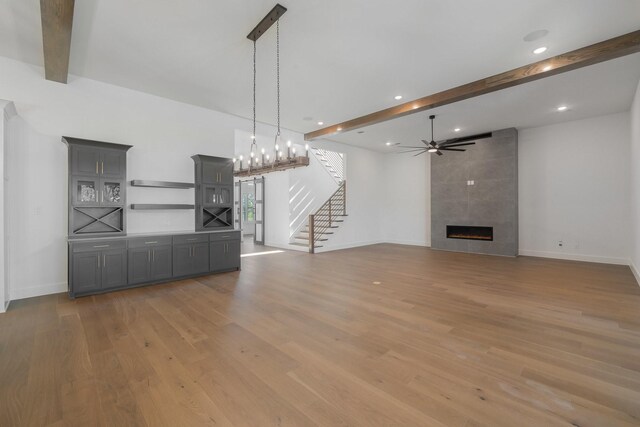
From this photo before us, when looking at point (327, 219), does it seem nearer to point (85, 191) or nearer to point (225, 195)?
point (225, 195)

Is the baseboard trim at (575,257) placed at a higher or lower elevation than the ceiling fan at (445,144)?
lower

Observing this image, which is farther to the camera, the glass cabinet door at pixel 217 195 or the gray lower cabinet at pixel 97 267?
the glass cabinet door at pixel 217 195

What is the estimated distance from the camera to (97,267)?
14.3ft

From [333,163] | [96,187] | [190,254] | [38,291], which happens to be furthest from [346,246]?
[38,291]

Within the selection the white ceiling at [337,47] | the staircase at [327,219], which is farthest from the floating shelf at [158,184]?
the staircase at [327,219]

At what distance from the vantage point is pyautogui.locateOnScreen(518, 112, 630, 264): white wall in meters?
6.49

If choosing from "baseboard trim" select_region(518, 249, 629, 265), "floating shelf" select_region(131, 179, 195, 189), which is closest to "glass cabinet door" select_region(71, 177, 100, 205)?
"floating shelf" select_region(131, 179, 195, 189)

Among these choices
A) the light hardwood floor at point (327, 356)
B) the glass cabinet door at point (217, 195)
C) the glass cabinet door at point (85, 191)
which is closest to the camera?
the light hardwood floor at point (327, 356)

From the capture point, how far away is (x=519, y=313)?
3557 millimetres

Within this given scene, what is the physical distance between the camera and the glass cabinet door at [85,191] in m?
4.45

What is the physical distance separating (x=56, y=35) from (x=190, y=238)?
3.41 meters

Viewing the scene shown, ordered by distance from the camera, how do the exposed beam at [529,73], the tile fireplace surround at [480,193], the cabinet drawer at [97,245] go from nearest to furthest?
1. the exposed beam at [529,73]
2. the cabinet drawer at [97,245]
3. the tile fireplace surround at [480,193]

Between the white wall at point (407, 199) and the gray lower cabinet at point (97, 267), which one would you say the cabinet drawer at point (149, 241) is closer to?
the gray lower cabinet at point (97, 267)

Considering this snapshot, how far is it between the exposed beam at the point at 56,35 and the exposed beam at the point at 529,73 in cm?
538
